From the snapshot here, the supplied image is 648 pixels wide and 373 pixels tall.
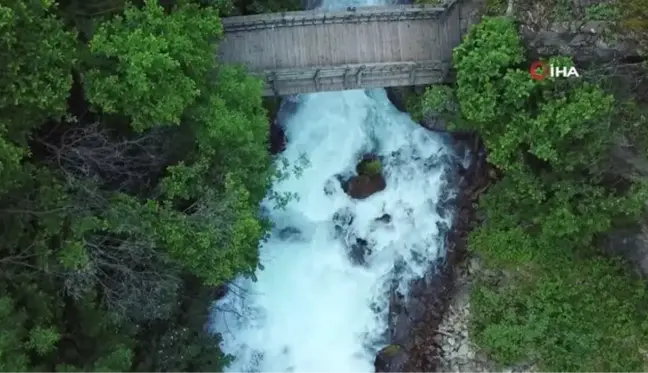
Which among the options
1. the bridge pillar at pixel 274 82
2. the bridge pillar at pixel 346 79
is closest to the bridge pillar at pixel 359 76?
the bridge pillar at pixel 346 79

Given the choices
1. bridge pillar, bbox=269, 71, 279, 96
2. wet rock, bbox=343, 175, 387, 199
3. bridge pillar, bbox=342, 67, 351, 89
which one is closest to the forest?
bridge pillar, bbox=269, 71, 279, 96

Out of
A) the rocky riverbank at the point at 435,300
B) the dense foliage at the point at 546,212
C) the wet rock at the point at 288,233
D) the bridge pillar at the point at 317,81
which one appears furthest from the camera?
the wet rock at the point at 288,233

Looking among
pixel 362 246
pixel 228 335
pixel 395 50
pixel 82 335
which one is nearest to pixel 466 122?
pixel 395 50

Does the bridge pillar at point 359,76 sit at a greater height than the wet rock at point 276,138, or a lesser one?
greater

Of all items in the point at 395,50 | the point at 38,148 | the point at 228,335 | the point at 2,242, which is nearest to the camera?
the point at 2,242

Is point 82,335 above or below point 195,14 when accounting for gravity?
below

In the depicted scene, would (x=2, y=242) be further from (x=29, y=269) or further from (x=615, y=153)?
(x=615, y=153)

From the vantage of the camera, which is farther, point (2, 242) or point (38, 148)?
point (38, 148)

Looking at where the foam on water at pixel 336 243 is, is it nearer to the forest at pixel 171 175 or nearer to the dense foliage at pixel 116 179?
the forest at pixel 171 175
